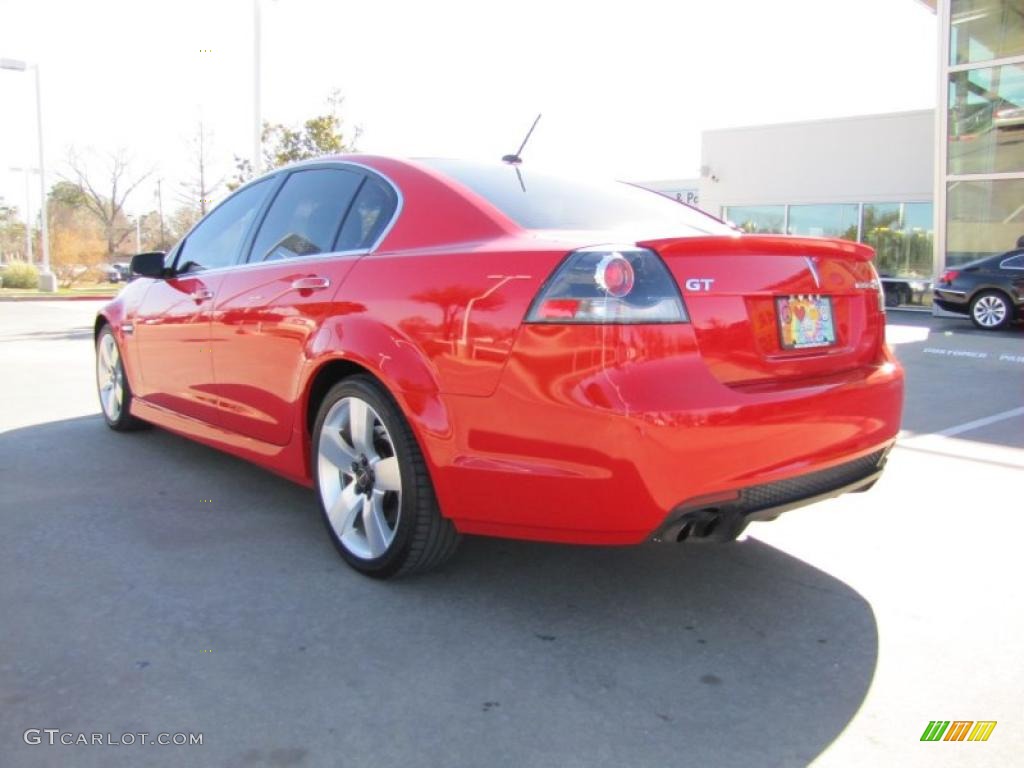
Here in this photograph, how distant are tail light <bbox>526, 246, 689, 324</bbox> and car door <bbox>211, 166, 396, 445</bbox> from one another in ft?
3.42

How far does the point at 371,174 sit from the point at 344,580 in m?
1.64

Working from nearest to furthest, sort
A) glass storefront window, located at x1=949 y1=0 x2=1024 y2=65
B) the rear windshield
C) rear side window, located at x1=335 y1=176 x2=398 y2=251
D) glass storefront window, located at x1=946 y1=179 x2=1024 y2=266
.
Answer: the rear windshield
rear side window, located at x1=335 y1=176 x2=398 y2=251
glass storefront window, located at x1=946 y1=179 x2=1024 y2=266
glass storefront window, located at x1=949 y1=0 x2=1024 y2=65

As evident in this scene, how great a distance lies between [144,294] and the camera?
16.8 ft

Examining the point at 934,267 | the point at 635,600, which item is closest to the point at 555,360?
the point at 635,600

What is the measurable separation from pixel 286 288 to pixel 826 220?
2282cm

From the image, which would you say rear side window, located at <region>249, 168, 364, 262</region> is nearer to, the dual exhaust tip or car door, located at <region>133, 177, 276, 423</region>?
car door, located at <region>133, 177, 276, 423</region>

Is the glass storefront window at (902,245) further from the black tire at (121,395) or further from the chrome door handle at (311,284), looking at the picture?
the chrome door handle at (311,284)

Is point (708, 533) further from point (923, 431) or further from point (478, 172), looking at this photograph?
point (923, 431)

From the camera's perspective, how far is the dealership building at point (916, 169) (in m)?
19.6

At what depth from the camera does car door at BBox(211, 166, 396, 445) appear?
348 cm

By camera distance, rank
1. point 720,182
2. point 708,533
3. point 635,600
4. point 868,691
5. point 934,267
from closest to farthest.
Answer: point 868,691 < point 708,533 < point 635,600 < point 934,267 < point 720,182

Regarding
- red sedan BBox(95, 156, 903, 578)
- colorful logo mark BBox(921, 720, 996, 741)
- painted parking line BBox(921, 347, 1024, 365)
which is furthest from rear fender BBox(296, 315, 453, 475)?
painted parking line BBox(921, 347, 1024, 365)

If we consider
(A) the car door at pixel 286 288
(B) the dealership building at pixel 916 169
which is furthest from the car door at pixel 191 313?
(B) the dealership building at pixel 916 169

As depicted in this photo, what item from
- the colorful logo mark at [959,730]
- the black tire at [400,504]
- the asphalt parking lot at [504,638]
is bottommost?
the colorful logo mark at [959,730]
